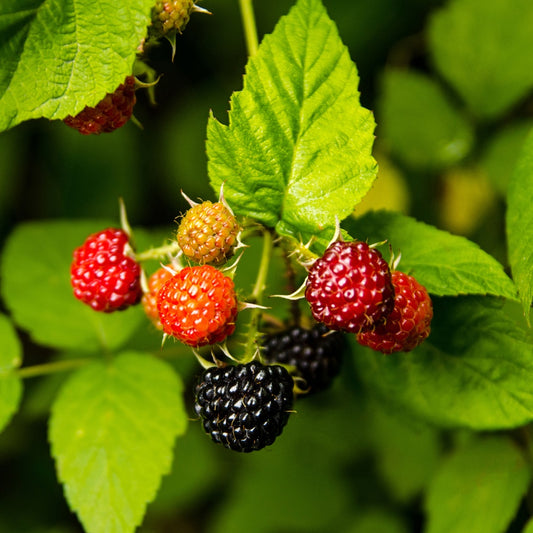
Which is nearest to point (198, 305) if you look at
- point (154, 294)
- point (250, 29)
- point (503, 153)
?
point (154, 294)

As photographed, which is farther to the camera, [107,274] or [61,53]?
[107,274]

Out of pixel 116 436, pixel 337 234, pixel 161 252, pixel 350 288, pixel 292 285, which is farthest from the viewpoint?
pixel 116 436

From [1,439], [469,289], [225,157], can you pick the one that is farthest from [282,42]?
[1,439]

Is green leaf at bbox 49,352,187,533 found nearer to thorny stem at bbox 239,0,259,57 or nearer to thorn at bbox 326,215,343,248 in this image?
thorn at bbox 326,215,343,248

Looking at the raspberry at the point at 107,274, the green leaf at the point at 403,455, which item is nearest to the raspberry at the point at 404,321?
the raspberry at the point at 107,274

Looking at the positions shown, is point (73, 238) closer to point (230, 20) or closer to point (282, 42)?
point (282, 42)

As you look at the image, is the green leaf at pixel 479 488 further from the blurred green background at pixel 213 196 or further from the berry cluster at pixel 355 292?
the berry cluster at pixel 355 292

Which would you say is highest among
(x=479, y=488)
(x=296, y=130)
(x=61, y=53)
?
(x=61, y=53)

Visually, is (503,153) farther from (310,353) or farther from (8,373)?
(8,373)
